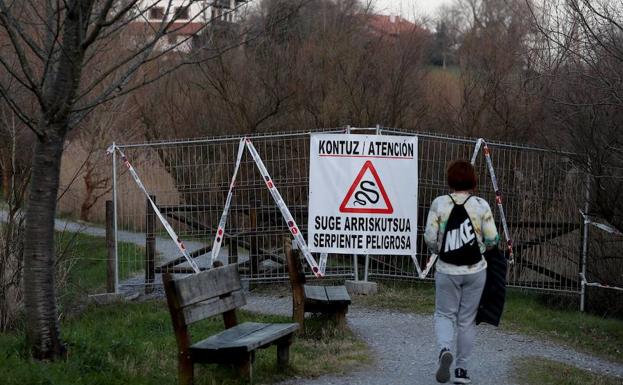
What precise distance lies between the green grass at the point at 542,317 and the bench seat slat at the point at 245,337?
401cm

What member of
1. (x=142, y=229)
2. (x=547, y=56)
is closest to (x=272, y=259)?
(x=142, y=229)

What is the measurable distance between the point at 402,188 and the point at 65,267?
4.43 m

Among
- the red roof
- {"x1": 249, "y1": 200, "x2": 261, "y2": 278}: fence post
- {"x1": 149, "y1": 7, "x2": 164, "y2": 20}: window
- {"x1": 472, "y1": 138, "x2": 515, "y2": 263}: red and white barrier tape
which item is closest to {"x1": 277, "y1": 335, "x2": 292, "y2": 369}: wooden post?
{"x1": 149, "y1": 7, "x2": 164, "y2": 20}: window

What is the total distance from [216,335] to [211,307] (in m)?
0.22

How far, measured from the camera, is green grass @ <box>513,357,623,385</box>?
7520 mm

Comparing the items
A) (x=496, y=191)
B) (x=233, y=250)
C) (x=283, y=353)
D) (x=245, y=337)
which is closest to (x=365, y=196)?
(x=496, y=191)

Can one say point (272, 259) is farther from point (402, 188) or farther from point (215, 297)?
point (215, 297)

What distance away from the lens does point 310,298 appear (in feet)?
29.1

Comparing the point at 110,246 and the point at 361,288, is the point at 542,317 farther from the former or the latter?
the point at 110,246

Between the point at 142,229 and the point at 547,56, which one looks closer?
the point at 142,229

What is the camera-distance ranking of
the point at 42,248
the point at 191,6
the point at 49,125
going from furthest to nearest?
the point at 191,6 → the point at 42,248 → the point at 49,125

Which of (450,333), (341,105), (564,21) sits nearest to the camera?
(450,333)

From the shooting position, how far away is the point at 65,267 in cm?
A: 1084

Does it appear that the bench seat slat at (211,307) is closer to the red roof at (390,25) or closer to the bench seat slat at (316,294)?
the bench seat slat at (316,294)
